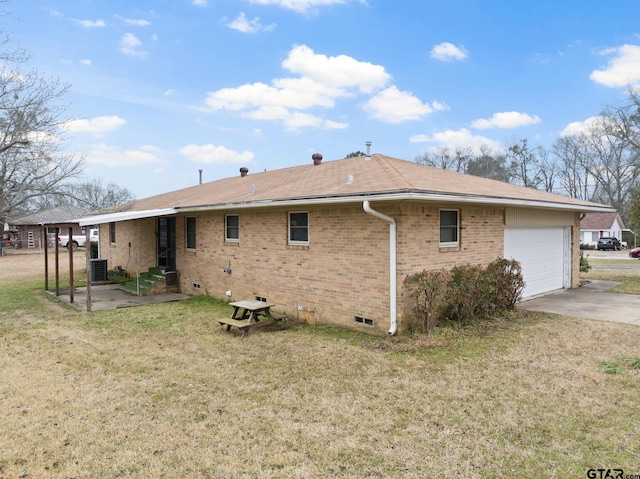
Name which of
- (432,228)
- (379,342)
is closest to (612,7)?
(432,228)

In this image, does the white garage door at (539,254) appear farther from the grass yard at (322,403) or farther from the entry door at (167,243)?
the entry door at (167,243)

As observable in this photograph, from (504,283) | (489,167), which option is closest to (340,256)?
(504,283)

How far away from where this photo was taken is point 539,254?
1169cm

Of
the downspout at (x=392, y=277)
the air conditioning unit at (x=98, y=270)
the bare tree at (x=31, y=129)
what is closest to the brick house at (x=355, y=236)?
the downspout at (x=392, y=277)

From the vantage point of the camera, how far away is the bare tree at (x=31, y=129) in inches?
486

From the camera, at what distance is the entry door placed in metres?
13.7

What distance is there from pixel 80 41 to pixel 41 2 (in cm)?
146

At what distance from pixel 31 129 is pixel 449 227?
14.4 meters

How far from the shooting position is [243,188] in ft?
41.2

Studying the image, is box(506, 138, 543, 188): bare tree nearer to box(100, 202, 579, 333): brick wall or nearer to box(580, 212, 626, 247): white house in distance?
box(580, 212, 626, 247): white house in distance

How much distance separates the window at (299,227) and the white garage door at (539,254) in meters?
5.11

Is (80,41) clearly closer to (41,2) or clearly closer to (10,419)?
(41,2)

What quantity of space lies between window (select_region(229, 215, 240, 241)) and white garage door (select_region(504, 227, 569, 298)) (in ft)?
22.8

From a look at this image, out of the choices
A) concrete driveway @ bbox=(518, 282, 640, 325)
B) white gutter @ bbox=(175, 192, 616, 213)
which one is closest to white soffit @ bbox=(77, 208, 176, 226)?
white gutter @ bbox=(175, 192, 616, 213)
